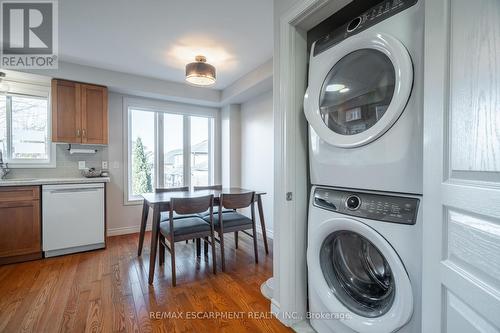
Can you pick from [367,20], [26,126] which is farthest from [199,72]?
[26,126]

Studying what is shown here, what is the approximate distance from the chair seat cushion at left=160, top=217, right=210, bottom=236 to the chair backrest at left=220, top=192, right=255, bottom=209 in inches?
11.3

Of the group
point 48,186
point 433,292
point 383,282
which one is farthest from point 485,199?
point 48,186

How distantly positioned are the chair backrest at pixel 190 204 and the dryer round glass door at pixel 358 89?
52.0 inches

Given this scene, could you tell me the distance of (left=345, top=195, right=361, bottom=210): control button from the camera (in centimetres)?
112

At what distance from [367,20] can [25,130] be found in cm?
401

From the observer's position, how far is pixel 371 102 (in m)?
1.08

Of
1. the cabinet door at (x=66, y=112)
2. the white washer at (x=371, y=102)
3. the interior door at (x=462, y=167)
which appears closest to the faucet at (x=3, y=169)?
the cabinet door at (x=66, y=112)

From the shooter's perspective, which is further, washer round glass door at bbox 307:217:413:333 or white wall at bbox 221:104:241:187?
white wall at bbox 221:104:241:187

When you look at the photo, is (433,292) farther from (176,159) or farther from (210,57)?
(176,159)

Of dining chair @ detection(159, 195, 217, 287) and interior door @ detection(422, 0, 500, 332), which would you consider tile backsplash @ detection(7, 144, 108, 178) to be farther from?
interior door @ detection(422, 0, 500, 332)

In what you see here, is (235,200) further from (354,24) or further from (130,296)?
(354,24)

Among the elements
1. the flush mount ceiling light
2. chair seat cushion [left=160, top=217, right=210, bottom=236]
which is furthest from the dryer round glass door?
chair seat cushion [left=160, top=217, right=210, bottom=236]

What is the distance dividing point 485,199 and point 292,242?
1.04 m

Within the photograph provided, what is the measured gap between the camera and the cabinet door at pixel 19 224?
2.41 metres
